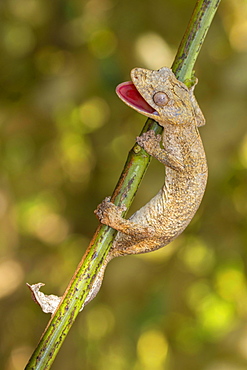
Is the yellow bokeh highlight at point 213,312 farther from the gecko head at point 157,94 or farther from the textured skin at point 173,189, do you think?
the gecko head at point 157,94

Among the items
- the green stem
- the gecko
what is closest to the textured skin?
the gecko

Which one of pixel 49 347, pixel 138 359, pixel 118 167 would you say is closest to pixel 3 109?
pixel 118 167

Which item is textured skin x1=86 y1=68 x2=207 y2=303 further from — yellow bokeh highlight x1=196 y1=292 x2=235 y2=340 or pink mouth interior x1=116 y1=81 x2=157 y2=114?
yellow bokeh highlight x1=196 y1=292 x2=235 y2=340

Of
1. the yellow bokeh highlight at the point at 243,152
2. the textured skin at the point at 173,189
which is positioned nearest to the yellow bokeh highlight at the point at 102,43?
the yellow bokeh highlight at the point at 243,152

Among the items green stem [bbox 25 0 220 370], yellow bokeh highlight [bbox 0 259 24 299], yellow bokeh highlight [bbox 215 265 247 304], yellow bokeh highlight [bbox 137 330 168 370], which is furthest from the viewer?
yellow bokeh highlight [bbox 137 330 168 370]

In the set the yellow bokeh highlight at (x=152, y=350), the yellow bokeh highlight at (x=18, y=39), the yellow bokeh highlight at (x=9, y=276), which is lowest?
the yellow bokeh highlight at (x=152, y=350)

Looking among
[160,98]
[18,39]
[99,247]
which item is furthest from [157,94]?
[18,39]
